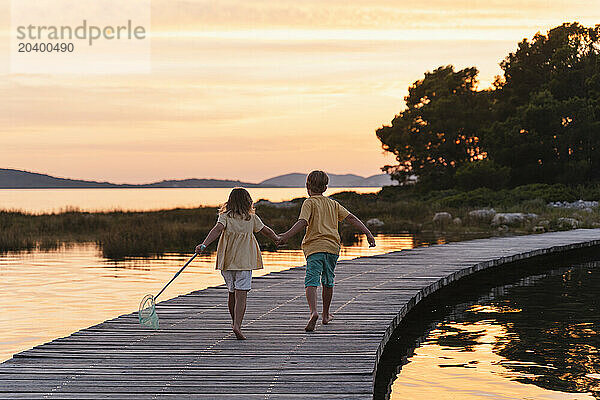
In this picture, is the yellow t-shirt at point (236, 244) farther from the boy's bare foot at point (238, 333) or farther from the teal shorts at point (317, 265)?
the teal shorts at point (317, 265)

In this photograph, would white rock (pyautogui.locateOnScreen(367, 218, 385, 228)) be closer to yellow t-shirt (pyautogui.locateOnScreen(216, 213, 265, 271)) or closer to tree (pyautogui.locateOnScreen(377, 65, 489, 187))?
tree (pyautogui.locateOnScreen(377, 65, 489, 187))

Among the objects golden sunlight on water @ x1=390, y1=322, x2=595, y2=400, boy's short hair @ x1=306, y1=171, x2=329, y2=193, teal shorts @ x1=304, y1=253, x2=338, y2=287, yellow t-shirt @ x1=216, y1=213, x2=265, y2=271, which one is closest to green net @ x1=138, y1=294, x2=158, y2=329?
yellow t-shirt @ x1=216, y1=213, x2=265, y2=271

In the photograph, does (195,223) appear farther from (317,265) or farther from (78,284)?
(317,265)

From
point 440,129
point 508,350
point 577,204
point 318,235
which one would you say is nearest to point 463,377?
point 508,350

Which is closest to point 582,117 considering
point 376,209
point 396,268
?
point 376,209

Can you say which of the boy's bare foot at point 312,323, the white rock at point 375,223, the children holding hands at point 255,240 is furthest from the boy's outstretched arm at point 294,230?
the white rock at point 375,223

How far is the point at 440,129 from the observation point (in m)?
66.1

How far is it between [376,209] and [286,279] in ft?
Result: 103

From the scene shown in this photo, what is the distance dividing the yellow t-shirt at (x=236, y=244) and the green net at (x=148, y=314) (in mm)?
1451

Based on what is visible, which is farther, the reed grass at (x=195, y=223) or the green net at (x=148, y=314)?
the reed grass at (x=195, y=223)

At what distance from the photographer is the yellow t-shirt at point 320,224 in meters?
9.67

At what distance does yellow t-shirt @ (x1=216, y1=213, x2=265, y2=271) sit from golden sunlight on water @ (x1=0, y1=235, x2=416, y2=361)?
416cm

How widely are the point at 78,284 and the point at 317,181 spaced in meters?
11.4

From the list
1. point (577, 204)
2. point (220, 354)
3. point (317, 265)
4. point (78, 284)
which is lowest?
point (220, 354)
